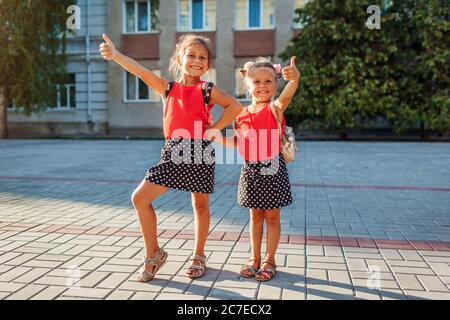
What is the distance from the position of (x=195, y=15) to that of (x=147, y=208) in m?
20.4

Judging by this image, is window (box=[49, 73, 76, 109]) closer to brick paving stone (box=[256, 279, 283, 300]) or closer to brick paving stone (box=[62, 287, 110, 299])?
brick paving stone (box=[62, 287, 110, 299])

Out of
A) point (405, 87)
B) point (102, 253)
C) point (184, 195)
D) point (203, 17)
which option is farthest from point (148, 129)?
point (102, 253)

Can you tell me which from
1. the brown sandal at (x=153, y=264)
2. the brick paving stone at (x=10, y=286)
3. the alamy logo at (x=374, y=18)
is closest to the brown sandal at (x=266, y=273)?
the brown sandal at (x=153, y=264)

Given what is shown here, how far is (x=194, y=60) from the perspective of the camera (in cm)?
330

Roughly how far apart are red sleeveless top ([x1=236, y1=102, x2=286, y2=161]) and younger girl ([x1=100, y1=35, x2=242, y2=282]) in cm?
14

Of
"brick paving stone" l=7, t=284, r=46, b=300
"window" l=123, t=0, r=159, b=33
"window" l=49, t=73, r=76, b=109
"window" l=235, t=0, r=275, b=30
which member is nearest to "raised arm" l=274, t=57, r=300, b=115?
"brick paving stone" l=7, t=284, r=46, b=300

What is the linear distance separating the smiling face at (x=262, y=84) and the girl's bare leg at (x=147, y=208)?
945mm

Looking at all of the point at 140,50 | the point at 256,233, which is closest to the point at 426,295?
the point at 256,233

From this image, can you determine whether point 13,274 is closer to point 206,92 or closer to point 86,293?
point 86,293

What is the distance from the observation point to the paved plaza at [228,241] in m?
3.17

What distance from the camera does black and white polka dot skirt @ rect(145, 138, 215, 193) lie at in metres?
3.29

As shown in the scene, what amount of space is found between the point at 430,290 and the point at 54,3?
20.4 m
